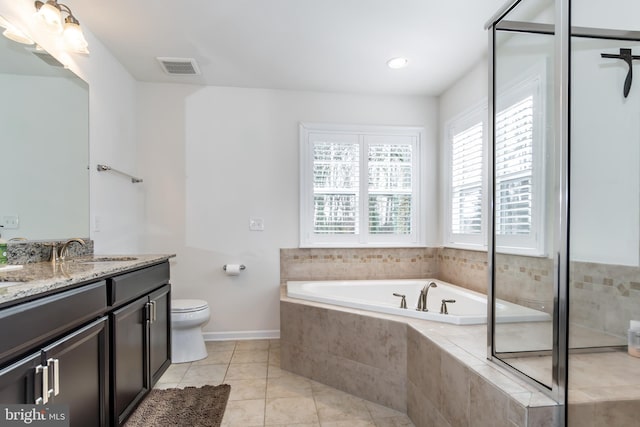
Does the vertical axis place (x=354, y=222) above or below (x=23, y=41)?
below

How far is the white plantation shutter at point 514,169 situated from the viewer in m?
1.60

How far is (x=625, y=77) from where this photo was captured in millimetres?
1443

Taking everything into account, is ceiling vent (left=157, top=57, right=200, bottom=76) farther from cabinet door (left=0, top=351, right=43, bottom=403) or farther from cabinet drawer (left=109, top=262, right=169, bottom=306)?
cabinet door (left=0, top=351, right=43, bottom=403)

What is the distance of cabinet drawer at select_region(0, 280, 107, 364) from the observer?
0.99 meters

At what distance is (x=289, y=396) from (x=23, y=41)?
99.4 inches

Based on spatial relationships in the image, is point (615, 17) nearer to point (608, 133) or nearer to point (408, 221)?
point (608, 133)

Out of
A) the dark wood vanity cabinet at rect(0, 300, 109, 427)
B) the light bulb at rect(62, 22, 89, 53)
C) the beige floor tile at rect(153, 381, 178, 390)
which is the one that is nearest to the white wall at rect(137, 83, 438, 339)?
the beige floor tile at rect(153, 381, 178, 390)

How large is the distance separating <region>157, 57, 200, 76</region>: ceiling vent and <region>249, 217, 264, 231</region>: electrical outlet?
1431 mm

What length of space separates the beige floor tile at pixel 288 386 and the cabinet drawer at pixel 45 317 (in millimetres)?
1292

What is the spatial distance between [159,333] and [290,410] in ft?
3.26

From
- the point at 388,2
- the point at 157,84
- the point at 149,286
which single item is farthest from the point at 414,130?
the point at 149,286

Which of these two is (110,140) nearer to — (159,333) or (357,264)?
(159,333)

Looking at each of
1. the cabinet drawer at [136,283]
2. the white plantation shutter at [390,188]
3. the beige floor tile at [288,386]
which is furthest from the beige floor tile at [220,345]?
the white plantation shutter at [390,188]

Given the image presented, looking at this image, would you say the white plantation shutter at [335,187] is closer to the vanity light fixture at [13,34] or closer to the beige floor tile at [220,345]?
the beige floor tile at [220,345]
